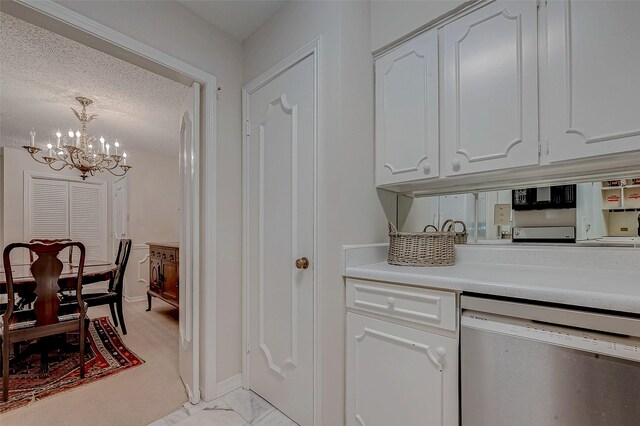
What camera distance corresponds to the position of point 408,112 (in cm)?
153

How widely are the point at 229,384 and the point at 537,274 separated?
1.85 meters

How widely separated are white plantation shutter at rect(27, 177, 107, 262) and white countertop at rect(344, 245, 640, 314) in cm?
479

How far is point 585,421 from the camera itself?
82 centimetres

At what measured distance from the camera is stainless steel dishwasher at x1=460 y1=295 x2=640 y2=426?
0.78m

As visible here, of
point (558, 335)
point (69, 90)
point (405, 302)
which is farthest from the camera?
point (69, 90)

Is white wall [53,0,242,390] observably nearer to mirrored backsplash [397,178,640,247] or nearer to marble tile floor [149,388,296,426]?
marble tile floor [149,388,296,426]

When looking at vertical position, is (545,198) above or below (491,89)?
below

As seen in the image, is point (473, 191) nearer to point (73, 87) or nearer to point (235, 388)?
point (235, 388)

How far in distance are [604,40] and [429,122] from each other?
66 centimetres

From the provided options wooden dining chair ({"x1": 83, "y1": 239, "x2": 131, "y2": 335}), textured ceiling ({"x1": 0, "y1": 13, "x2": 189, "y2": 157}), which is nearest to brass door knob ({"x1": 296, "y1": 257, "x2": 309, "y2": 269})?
textured ceiling ({"x1": 0, "y1": 13, "x2": 189, "y2": 157})

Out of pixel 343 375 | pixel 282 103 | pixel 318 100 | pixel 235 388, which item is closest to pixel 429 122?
pixel 318 100

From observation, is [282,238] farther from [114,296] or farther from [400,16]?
[114,296]

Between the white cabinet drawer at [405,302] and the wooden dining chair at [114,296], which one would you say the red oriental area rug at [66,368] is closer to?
the wooden dining chair at [114,296]

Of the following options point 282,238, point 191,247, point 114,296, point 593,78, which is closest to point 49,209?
point 114,296
